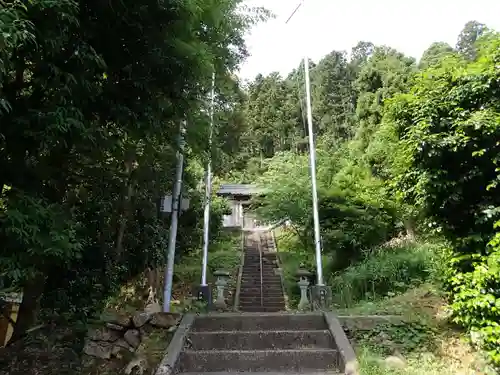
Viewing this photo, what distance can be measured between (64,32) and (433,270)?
20.9 feet

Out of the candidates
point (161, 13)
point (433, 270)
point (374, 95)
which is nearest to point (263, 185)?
point (374, 95)

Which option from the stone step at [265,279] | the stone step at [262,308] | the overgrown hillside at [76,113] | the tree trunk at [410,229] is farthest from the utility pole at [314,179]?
the stone step at [265,279]

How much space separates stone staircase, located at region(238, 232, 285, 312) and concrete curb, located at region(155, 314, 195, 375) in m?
4.84

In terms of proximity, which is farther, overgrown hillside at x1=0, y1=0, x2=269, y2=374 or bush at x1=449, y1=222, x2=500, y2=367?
bush at x1=449, y1=222, x2=500, y2=367

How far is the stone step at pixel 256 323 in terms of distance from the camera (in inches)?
232

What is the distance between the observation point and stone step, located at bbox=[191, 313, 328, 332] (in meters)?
5.88

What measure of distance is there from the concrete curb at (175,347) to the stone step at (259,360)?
13cm

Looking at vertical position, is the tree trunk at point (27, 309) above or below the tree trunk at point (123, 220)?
below

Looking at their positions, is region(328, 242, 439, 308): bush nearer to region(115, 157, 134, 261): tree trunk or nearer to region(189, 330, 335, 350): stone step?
region(189, 330, 335, 350): stone step

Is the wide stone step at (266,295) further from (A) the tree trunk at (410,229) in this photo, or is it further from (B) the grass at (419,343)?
(B) the grass at (419,343)

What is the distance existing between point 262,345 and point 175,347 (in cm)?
121

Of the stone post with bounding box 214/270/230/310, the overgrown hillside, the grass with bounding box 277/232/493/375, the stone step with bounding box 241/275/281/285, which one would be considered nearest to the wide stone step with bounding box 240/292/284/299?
the stone step with bounding box 241/275/281/285

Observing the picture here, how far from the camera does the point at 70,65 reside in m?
3.81

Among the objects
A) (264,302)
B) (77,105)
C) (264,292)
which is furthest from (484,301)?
(264,292)
